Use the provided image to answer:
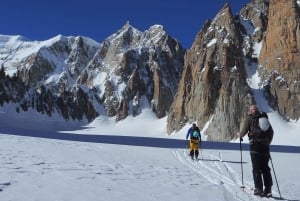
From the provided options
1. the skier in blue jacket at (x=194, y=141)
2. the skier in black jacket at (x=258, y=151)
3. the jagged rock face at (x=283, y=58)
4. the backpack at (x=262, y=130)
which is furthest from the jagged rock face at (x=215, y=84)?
the backpack at (x=262, y=130)

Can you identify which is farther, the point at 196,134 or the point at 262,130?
the point at 196,134

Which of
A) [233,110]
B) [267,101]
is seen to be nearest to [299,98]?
[267,101]

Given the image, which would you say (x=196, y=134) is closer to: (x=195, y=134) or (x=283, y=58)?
(x=195, y=134)

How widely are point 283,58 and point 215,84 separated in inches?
792

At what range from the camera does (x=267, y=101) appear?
12388 centimetres

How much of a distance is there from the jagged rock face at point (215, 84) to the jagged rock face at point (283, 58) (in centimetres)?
885

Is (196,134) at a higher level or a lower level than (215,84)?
lower

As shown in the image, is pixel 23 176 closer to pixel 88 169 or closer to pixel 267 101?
pixel 88 169

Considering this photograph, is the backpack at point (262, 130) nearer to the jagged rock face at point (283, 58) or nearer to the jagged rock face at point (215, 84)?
the jagged rock face at point (215, 84)

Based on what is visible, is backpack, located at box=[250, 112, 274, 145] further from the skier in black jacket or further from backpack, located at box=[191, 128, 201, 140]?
backpack, located at box=[191, 128, 201, 140]

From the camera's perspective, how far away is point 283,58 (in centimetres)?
12462

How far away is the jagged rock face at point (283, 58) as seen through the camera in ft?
400

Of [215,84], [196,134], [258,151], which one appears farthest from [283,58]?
[258,151]

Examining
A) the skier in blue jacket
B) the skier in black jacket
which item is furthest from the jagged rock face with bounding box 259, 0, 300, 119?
the skier in black jacket
